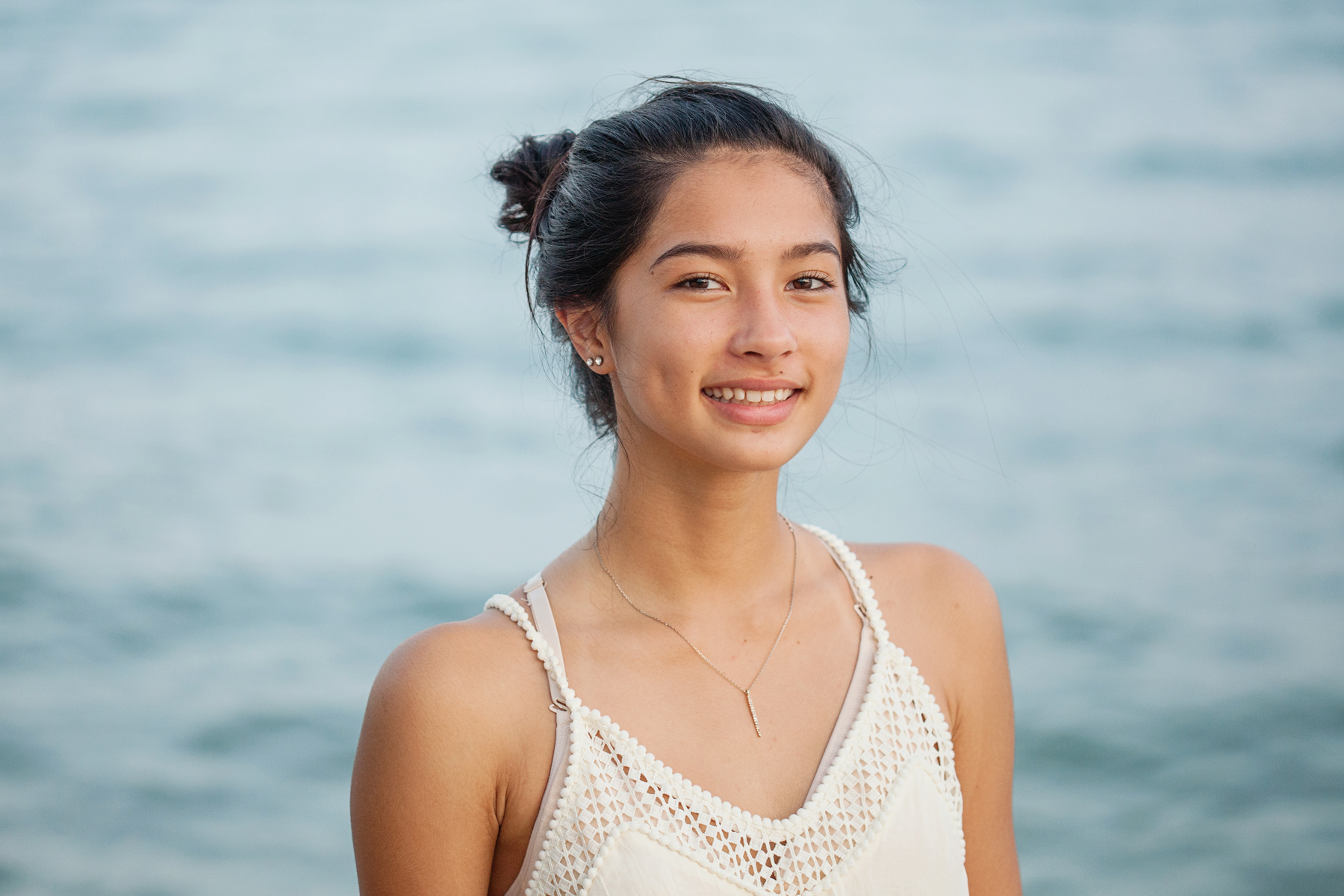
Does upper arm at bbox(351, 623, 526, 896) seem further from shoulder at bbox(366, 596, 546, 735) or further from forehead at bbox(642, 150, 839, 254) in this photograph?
forehead at bbox(642, 150, 839, 254)

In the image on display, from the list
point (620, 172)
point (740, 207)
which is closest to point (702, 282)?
point (740, 207)

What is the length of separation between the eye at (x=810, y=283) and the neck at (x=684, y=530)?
0.27m

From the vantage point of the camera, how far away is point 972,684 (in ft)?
6.97

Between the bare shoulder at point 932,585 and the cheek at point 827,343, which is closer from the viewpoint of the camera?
the cheek at point 827,343

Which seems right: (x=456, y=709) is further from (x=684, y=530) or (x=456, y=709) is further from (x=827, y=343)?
(x=827, y=343)

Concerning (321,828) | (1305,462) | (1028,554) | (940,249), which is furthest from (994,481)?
(321,828)

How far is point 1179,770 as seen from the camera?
5.77 meters

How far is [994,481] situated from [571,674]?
20.5 feet

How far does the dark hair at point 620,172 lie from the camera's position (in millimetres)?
1964

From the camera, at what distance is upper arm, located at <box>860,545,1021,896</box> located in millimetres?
2109

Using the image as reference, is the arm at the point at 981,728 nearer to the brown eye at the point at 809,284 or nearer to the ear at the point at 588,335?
the brown eye at the point at 809,284

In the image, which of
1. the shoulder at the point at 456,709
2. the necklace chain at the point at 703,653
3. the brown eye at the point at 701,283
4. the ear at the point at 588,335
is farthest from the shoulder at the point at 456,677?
the brown eye at the point at 701,283

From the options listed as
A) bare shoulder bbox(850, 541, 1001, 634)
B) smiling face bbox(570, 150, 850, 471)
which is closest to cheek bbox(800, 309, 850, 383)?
smiling face bbox(570, 150, 850, 471)

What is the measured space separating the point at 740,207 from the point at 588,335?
0.98 feet
